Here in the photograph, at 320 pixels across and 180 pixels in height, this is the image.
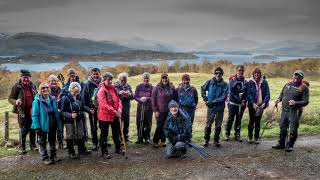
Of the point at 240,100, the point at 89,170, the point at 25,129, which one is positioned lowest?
the point at 89,170

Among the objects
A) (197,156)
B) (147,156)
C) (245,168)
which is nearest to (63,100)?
(147,156)

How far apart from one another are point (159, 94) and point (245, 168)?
10.8 ft

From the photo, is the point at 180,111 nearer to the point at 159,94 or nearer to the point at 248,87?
the point at 159,94

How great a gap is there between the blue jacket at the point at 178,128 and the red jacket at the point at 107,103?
4.71 feet

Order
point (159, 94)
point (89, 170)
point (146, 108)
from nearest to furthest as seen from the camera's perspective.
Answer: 1. point (89, 170)
2. point (159, 94)
3. point (146, 108)

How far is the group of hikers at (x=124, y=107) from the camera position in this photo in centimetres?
1096

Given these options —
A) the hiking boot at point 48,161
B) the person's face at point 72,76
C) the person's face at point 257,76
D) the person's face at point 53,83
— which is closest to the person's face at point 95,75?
the person's face at point 72,76

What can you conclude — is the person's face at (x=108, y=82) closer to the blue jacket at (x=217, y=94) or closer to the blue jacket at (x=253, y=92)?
the blue jacket at (x=217, y=94)

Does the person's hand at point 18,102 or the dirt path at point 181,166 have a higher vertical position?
the person's hand at point 18,102

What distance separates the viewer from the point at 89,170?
33.8ft

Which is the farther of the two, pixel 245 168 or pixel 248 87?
pixel 248 87

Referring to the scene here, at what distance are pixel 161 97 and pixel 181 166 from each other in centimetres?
238

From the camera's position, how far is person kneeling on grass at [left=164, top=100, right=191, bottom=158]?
448 inches

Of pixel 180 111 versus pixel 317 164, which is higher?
pixel 180 111
